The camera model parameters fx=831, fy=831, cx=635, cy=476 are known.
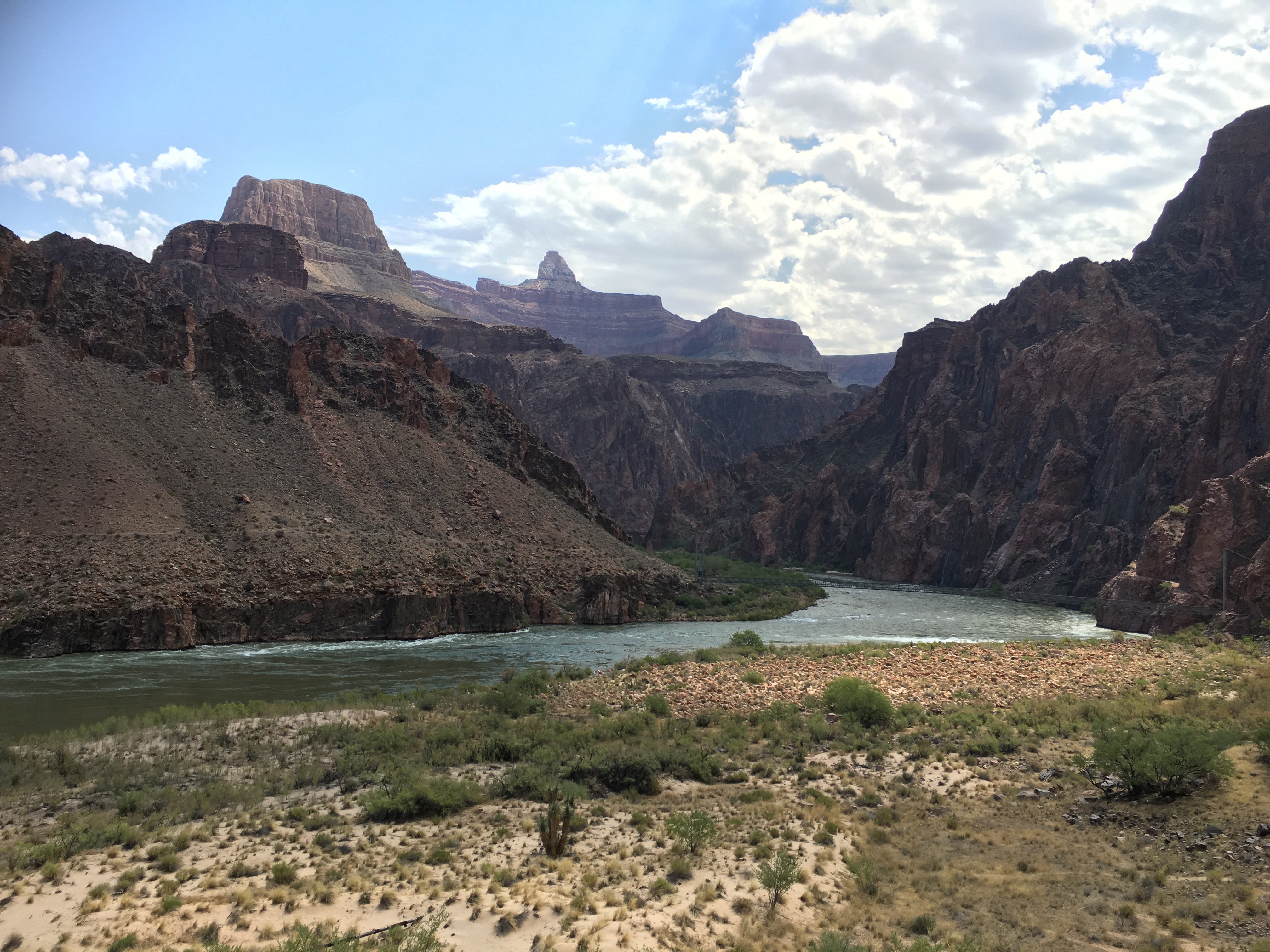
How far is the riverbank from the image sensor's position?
30.9 meters

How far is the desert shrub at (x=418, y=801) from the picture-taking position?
18078mm

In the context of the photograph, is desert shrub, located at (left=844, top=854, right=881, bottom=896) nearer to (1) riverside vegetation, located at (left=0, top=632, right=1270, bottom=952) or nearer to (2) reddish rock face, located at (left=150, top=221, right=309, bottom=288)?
(1) riverside vegetation, located at (left=0, top=632, right=1270, bottom=952)

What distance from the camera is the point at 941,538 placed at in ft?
433

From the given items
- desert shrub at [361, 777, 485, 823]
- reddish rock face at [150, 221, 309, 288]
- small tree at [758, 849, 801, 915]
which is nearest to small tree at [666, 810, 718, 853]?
small tree at [758, 849, 801, 915]

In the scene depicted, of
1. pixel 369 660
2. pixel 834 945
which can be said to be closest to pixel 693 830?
pixel 834 945

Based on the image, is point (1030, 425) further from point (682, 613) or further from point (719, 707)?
point (719, 707)

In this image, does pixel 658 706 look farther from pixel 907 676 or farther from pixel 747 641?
pixel 747 641

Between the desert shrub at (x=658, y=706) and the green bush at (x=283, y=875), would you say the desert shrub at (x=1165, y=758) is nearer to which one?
the desert shrub at (x=658, y=706)

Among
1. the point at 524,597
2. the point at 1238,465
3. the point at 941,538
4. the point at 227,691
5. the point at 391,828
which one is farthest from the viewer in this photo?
the point at 941,538

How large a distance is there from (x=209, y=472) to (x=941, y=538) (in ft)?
351

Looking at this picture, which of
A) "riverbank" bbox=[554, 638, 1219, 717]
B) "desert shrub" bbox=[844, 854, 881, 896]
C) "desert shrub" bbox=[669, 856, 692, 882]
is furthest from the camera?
"riverbank" bbox=[554, 638, 1219, 717]

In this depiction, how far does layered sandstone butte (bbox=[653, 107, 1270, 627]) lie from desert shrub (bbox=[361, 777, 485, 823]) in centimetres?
9209

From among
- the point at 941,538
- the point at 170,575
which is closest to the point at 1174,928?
the point at 170,575

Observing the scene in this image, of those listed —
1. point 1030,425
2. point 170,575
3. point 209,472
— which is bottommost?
point 170,575
